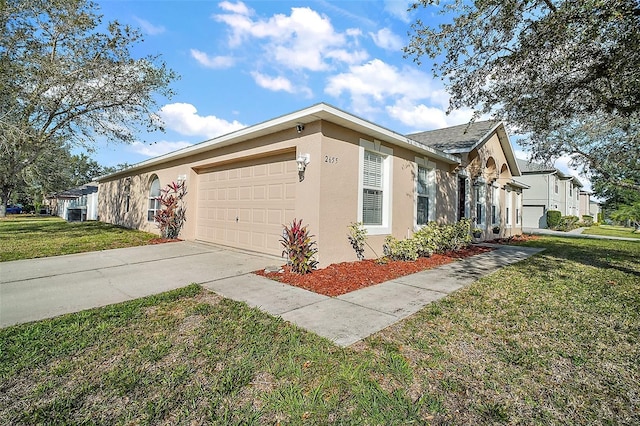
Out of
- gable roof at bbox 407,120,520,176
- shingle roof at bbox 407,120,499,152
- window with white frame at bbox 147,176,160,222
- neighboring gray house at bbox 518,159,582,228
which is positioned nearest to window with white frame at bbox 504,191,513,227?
gable roof at bbox 407,120,520,176

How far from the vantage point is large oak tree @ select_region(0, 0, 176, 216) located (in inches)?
410

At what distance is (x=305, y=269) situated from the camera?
5.97m

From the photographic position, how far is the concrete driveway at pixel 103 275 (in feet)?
14.1

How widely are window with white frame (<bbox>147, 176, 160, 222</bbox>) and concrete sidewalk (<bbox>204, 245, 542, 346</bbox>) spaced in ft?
31.0

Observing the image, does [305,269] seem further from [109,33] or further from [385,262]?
[109,33]

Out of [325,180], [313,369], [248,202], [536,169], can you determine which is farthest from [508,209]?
[313,369]

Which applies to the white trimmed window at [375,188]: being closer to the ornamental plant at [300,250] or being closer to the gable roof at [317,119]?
the gable roof at [317,119]

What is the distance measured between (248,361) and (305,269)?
3.24 meters

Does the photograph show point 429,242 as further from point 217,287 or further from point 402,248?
point 217,287

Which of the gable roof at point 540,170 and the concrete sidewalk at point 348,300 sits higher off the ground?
the gable roof at point 540,170

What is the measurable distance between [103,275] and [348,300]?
190 inches

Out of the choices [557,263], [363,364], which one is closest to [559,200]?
[557,263]

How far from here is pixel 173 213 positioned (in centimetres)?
1108

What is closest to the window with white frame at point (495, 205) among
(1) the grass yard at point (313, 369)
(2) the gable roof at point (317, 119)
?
(2) the gable roof at point (317, 119)
